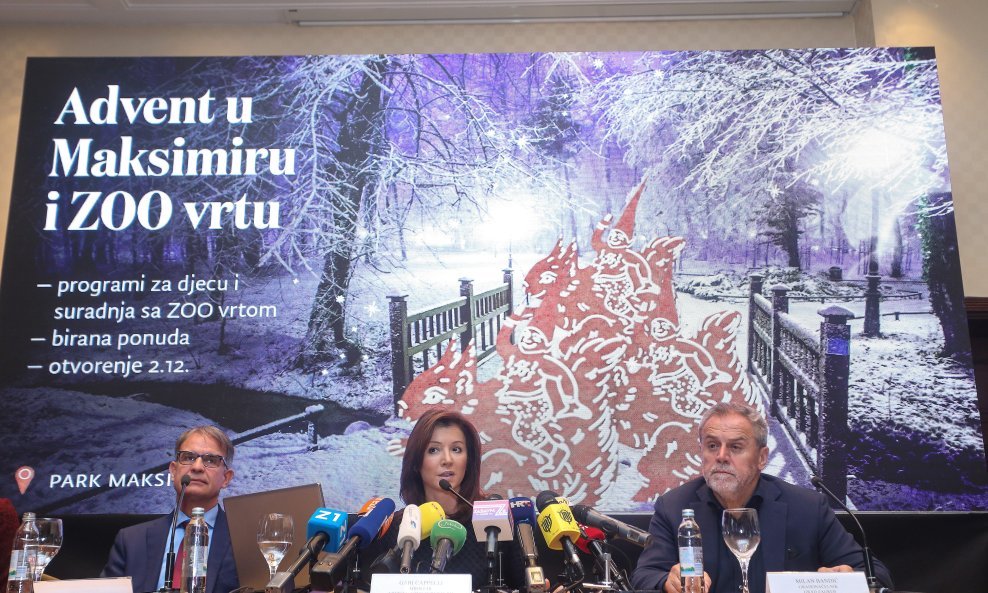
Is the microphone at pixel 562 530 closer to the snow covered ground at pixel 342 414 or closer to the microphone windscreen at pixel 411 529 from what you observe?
the microphone windscreen at pixel 411 529

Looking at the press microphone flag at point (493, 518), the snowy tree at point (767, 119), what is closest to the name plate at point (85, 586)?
the press microphone flag at point (493, 518)

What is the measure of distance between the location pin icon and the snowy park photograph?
0.03 meters

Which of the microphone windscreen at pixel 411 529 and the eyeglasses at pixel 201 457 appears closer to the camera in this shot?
the microphone windscreen at pixel 411 529

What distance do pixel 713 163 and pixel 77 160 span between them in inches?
132

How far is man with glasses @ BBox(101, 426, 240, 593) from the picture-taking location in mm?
3186

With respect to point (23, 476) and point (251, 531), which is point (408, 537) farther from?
point (23, 476)

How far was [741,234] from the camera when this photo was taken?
14.9 ft

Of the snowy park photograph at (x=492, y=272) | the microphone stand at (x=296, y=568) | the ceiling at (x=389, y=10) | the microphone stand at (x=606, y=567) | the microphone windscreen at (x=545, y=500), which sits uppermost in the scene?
the ceiling at (x=389, y=10)

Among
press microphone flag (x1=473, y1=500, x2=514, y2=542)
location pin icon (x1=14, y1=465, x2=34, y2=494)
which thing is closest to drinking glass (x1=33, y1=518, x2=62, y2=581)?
press microphone flag (x1=473, y1=500, x2=514, y2=542)

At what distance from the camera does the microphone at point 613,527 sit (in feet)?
7.75

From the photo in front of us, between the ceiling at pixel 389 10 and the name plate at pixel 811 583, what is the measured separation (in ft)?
12.9

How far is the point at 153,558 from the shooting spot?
3258 millimetres

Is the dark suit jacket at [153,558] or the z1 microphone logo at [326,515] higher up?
the z1 microphone logo at [326,515]

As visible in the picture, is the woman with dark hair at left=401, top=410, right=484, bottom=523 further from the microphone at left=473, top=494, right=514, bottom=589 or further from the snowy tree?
the snowy tree
